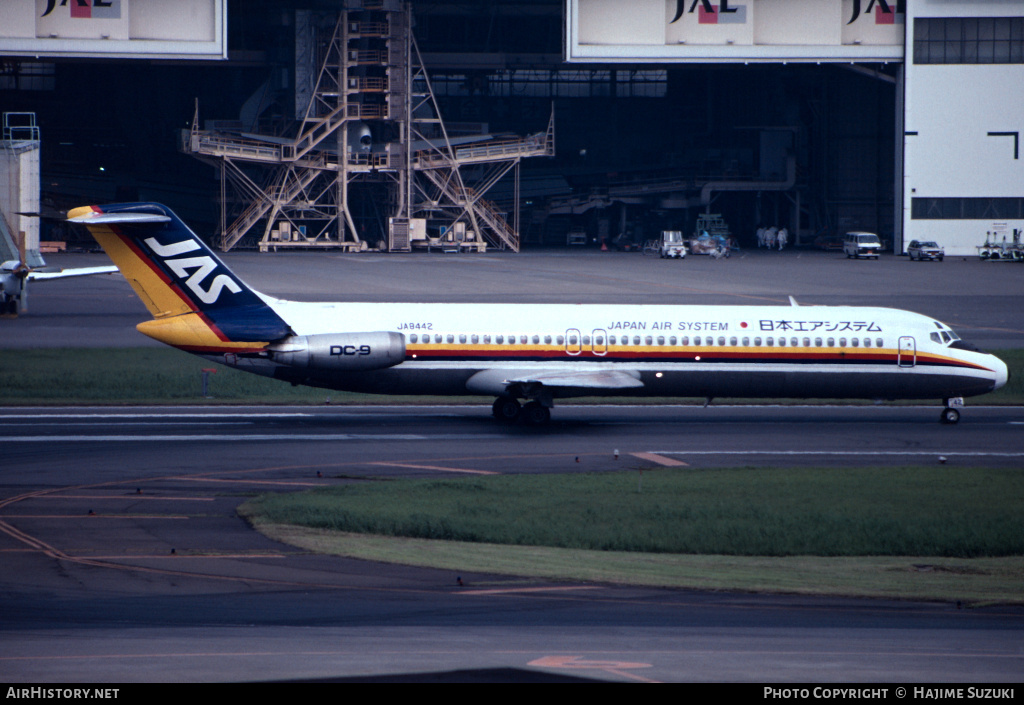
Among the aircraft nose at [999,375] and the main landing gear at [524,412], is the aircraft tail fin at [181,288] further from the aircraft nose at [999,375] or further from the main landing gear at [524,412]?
the aircraft nose at [999,375]

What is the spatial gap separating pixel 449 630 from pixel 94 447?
57.6ft

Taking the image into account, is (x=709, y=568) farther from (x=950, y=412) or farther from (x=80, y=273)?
(x=80, y=273)

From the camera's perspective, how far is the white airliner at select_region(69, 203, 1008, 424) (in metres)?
30.3

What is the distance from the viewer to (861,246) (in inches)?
3499

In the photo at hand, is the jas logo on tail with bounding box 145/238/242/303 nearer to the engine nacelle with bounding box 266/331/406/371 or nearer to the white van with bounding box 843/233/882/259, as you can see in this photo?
the engine nacelle with bounding box 266/331/406/371

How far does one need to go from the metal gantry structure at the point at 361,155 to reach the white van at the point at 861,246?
2700 centimetres

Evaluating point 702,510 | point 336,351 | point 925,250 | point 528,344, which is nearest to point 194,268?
point 336,351

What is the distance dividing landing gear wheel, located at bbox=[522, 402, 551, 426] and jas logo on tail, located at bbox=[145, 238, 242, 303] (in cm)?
875

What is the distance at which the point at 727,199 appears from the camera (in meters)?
116

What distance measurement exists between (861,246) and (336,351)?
221ft

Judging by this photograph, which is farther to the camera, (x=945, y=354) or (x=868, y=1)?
(x=868, y=1)

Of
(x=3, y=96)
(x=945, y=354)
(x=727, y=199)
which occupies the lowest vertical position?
(x=945, y=354)
